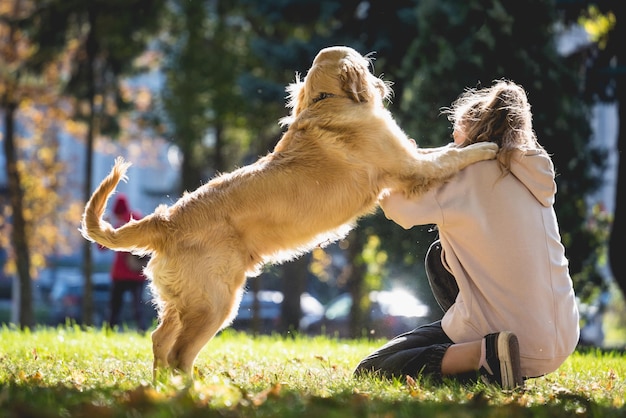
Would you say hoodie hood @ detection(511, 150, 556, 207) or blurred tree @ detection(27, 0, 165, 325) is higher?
blurred tree @ detection(27, 0, 165, 325)

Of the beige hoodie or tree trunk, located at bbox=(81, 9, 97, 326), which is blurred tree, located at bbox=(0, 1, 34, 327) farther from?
the beige hoodie

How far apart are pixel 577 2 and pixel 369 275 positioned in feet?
25.7

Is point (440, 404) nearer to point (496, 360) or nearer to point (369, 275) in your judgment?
point (496, 360)

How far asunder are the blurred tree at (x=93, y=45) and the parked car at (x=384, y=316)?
5.98 meters

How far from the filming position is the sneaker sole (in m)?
4.13

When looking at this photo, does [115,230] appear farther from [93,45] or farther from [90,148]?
[93,45]

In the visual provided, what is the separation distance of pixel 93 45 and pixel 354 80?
12517 millimetres

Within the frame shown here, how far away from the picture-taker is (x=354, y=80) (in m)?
5.00

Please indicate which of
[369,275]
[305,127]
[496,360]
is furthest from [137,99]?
[496,360]

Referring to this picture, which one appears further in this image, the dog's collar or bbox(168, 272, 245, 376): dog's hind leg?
the dog's collar

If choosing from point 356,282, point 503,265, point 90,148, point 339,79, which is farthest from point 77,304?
point 503,265

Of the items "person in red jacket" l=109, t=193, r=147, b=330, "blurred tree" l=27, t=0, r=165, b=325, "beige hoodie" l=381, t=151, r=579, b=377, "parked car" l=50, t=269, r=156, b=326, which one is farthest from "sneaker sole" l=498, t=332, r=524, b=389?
"parked car" l=50, t=269, r=156, b=326

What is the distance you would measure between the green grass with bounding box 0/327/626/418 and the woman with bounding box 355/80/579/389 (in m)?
0.19

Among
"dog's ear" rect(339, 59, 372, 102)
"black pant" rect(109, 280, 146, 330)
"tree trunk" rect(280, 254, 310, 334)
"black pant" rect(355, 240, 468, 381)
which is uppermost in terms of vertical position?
"dog's ear" rect(339, 59, 372, 102)
